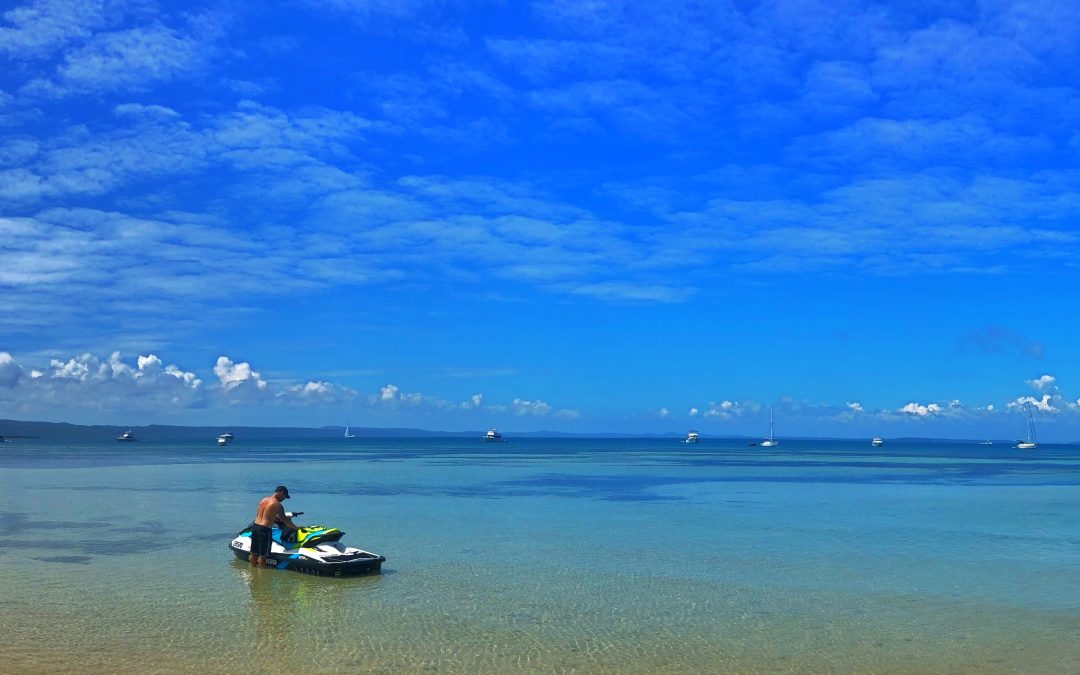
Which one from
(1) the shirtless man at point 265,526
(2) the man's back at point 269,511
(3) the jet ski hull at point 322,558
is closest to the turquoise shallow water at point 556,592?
(3) the jet ski hull at point 322,558

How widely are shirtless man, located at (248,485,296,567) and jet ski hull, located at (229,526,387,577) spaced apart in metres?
0.19

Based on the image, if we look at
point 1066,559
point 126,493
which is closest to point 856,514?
point 1066,559

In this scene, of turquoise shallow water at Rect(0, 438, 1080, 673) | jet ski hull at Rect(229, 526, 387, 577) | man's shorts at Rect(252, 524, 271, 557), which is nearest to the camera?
turquoise shallow water at Rect(0, 438, 1080, 673)

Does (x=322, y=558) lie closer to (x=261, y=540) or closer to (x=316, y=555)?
(x=316, y=555)

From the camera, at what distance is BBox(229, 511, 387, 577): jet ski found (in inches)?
911

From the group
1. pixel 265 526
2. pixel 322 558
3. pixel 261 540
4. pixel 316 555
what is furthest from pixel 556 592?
pixel 261 540

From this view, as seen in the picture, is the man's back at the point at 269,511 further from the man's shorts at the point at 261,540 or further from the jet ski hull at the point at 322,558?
the jet ski hull at the point at 322,558

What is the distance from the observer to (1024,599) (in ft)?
70.9

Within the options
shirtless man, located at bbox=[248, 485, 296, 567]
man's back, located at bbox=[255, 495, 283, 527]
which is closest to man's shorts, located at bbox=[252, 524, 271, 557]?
shirtless man, located at bbox=[248, 485, 296, 567]

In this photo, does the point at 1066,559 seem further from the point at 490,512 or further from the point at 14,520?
the point at 14,520

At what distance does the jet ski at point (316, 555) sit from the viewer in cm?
2314

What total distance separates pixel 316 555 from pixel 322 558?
248 mm

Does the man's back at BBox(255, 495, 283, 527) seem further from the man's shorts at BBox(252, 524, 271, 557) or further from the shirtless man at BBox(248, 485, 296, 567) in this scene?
the man's shorts at BBox(252, 524, 271, 557)

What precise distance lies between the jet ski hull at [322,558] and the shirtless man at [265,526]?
190 millimetres
